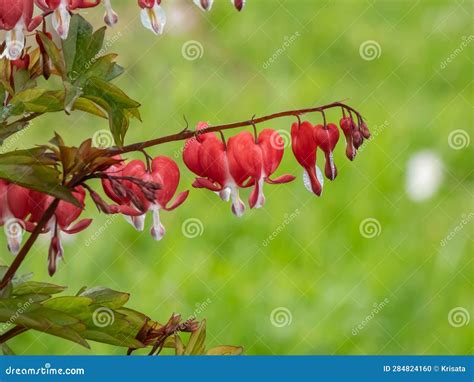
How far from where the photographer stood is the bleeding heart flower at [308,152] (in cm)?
134

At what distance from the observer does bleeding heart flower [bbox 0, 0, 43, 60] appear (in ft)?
4.09

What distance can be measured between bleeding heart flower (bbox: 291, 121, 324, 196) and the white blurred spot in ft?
4.44

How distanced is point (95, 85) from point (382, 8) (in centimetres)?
Result: 219

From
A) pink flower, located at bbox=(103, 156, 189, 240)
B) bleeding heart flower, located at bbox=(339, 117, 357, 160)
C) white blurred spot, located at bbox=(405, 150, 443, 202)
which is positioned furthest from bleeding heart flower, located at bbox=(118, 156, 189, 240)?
white blurred spot, located at bbox=(405, 150, 443, 202)

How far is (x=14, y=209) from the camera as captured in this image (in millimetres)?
1300

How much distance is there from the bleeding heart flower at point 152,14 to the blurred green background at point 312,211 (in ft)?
3.64


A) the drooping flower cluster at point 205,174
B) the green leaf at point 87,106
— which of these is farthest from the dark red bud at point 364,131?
the green leaf at point 87,106

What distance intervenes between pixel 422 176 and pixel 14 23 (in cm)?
166

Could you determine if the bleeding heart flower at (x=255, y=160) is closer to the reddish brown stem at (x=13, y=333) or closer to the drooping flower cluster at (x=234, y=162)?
the drooping flower cluster at (x=234, y=162)

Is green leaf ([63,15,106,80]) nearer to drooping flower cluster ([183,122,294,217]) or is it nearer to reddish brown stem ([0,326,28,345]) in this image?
drooping flower cluster ([183,122,294,217])

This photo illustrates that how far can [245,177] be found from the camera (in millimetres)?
1357
